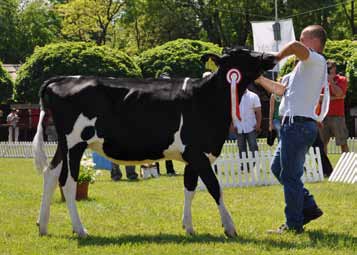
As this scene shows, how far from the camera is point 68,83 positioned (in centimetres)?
754

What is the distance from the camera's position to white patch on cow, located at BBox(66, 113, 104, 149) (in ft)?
24.1

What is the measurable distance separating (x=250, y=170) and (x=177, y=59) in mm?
21296

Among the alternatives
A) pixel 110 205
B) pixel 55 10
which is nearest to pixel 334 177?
pixel 110 205

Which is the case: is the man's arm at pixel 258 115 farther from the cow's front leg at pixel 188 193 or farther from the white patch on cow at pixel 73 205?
the white patch on cow at pixel 73 205

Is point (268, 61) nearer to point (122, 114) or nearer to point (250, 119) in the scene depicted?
point (122, 114)

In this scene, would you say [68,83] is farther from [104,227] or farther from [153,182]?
[153,182]

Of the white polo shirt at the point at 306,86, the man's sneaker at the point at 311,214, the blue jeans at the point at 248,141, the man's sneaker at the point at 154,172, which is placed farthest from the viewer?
the man's sneaker at the point at 154,172

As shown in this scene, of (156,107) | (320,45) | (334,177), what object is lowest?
(334,177)

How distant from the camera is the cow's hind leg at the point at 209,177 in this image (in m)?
7.35

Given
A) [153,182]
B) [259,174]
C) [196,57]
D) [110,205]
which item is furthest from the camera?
[196,57]

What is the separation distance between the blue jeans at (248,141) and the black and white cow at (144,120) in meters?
7.96

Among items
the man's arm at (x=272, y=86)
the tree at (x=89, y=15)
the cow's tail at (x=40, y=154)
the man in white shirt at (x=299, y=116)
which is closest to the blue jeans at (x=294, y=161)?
the man in white shirt at (x=299, y=116)

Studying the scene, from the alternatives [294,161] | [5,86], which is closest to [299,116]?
[294,161]

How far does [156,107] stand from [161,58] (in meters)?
27.6
